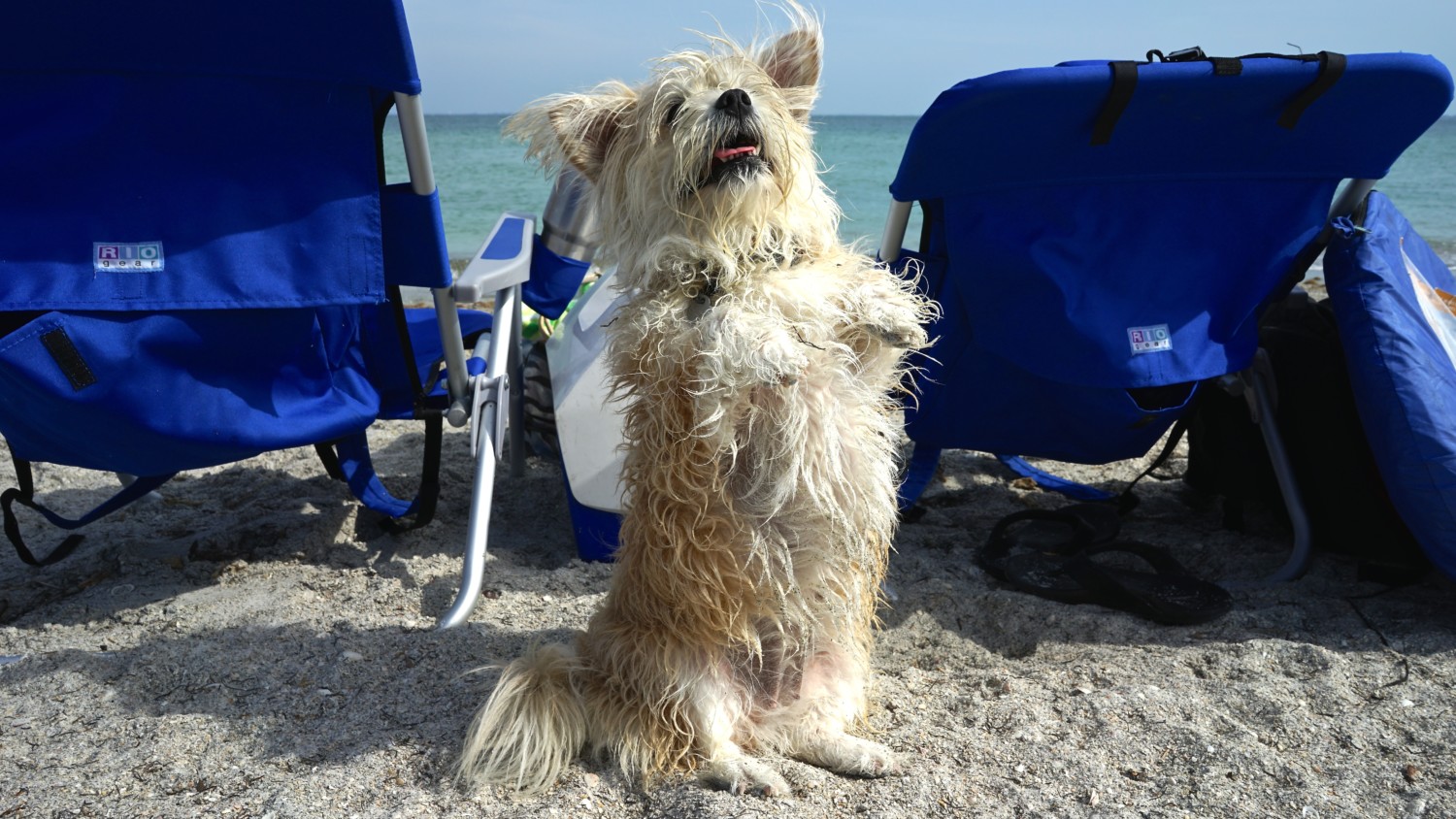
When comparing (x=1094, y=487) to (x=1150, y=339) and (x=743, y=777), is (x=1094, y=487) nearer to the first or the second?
(x=1150, y=339)

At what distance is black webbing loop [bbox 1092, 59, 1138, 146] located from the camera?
8.88 ft

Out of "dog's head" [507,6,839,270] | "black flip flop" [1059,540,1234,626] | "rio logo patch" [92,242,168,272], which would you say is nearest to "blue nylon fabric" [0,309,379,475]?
"rio logo patch" [92,242,168,272]

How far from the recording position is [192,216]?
2713mm

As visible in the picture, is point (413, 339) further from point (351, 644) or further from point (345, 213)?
point (351, 644)

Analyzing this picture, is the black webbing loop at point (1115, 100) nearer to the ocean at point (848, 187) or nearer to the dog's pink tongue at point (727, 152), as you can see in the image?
the dog's pink tongue at point (727, 152)

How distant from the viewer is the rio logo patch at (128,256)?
2.63 metres

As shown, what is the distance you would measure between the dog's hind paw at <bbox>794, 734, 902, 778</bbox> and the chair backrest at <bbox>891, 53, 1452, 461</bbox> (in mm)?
1334

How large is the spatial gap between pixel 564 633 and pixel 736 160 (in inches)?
59.6

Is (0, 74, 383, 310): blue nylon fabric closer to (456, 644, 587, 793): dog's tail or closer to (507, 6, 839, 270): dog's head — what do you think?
(507, 6, 839, 270): dog's head

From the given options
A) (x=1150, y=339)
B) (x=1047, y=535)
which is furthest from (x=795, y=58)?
(x=1047, y=535)

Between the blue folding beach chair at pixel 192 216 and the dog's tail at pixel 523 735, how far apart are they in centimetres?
70

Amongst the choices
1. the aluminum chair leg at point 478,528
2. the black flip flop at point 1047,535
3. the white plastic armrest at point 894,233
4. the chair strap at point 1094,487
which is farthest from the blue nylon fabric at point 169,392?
the chair strap at point 1094,487

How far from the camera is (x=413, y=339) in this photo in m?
3.89

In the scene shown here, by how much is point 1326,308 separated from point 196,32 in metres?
3.64
